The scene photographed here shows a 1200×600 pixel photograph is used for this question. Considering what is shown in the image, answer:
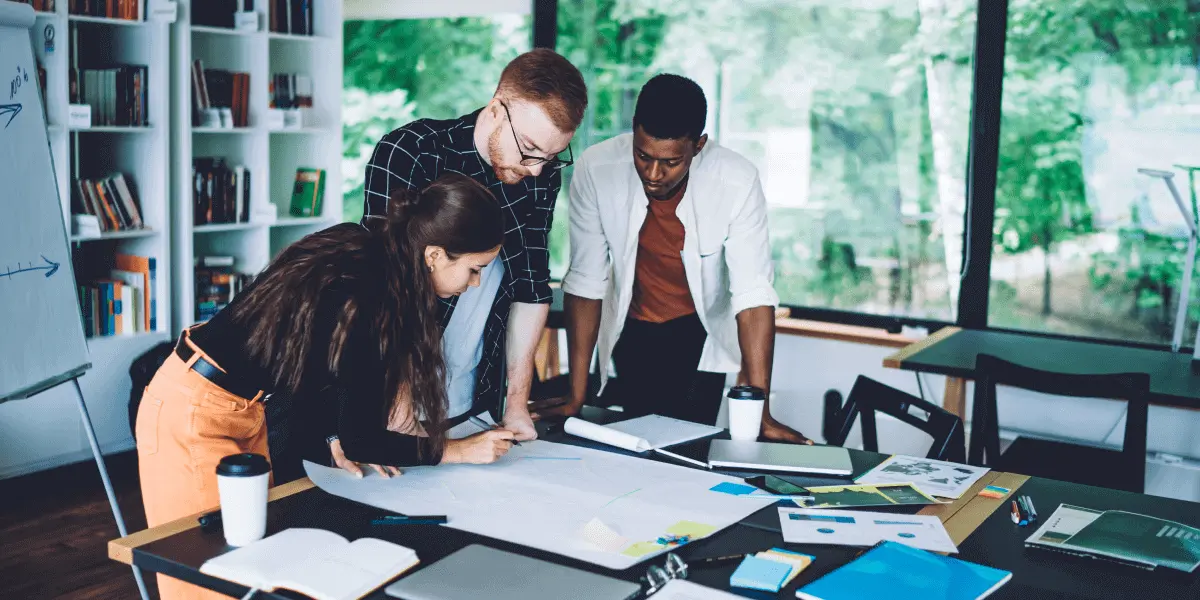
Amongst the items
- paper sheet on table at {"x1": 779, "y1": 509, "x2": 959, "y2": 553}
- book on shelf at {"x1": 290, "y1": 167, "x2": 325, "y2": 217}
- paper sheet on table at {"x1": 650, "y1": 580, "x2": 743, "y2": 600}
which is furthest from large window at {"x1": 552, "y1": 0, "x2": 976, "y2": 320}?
paper sheet on table at {"x1": 650, "y1": 580, "x2": 743, "y2": 600}

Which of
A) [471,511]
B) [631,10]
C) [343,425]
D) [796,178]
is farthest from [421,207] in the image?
[631,10]

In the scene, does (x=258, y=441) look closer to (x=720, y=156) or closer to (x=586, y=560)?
(x=586, y=560)

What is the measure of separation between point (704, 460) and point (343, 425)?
2.19ft

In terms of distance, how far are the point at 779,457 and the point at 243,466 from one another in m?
0.96

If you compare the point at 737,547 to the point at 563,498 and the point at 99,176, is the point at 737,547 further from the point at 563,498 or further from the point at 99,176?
the point at 99,176

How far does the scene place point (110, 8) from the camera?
13.2 ft

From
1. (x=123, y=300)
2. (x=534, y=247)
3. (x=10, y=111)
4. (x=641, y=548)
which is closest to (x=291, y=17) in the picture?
(x=123, y=300)

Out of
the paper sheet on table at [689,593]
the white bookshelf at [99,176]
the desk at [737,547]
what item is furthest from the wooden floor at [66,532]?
the paper sheet on table at [689,593]

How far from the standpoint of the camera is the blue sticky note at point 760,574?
136 centimetres

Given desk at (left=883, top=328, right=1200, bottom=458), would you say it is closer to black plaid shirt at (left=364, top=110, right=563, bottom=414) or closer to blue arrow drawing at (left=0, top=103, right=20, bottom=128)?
black plaid shirt at (left=364, top=110, right=563, bottom=414)

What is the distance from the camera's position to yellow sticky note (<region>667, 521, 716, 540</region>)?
Result: 155 centimetres

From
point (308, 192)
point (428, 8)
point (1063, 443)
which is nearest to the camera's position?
point (1063, 443)

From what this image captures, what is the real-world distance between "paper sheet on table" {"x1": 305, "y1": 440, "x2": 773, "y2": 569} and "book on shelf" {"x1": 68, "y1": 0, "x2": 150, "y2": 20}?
9.40 ft

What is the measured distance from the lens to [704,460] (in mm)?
1979
